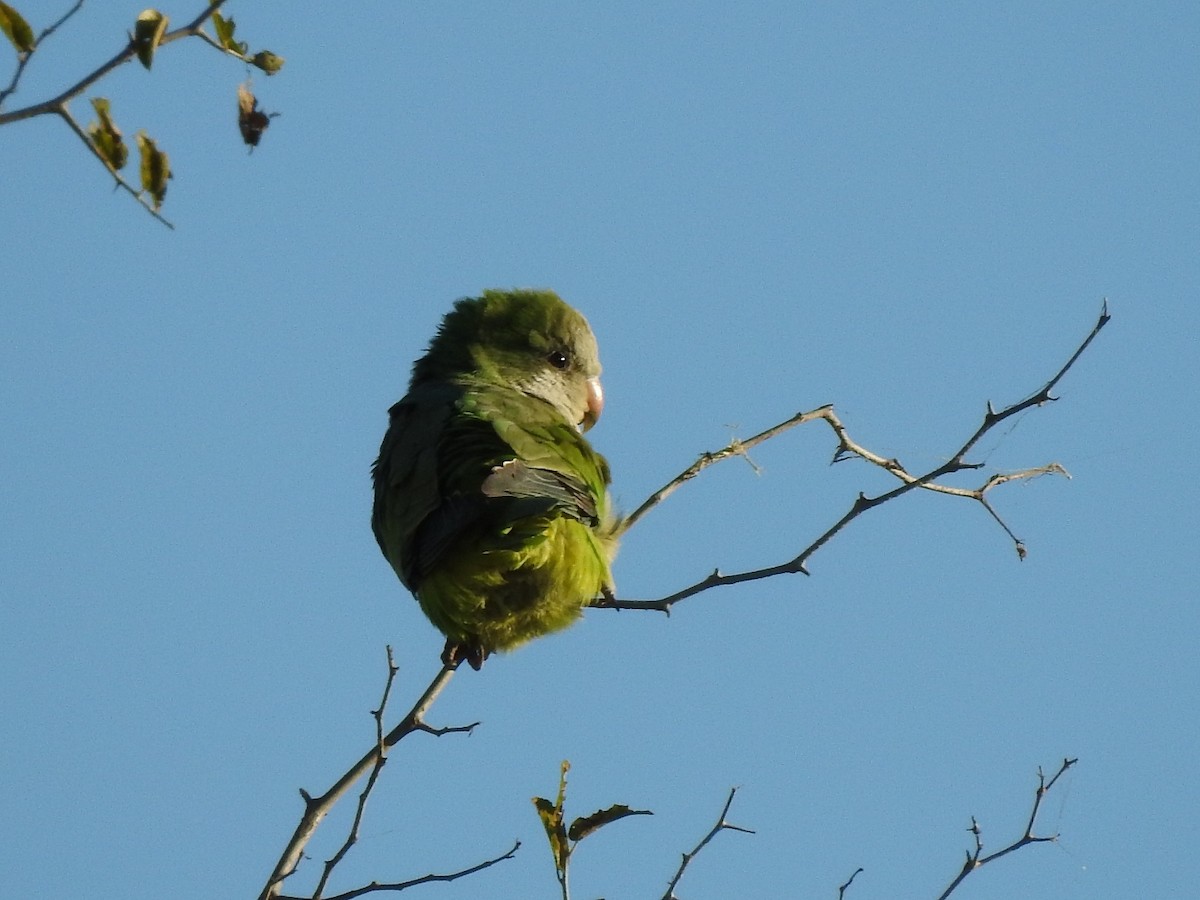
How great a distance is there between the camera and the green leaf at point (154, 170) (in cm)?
250

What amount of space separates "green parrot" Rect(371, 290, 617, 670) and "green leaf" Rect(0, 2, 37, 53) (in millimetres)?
1697

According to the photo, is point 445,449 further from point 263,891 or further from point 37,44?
point 37,44

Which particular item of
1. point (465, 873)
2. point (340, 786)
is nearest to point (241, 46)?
point (340, 786)

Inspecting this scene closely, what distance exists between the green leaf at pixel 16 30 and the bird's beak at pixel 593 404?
3.06 m

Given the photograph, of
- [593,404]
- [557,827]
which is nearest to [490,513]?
[557,827]

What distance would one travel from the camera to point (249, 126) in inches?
111

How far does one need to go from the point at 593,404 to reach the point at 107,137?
305 cm

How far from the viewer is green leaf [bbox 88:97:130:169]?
7.87 ft

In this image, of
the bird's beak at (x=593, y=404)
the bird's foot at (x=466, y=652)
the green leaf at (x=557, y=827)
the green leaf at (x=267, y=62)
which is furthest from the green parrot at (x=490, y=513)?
the green leaf at (x=267, y=62)

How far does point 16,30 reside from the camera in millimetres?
2383

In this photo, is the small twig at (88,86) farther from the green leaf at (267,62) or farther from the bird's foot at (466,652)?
the bird's foot at (466,652)

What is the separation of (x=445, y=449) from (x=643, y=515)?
679 millimetres

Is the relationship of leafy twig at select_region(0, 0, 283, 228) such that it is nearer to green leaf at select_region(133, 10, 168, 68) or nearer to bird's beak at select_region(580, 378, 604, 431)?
green leaf at select_region(133, 10, 168, 68)

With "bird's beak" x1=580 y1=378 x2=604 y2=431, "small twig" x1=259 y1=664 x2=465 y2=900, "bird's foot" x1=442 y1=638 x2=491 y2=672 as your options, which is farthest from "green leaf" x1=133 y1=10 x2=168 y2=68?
"bird's beak" x1=580 y1=378 x2=604 y2=431
